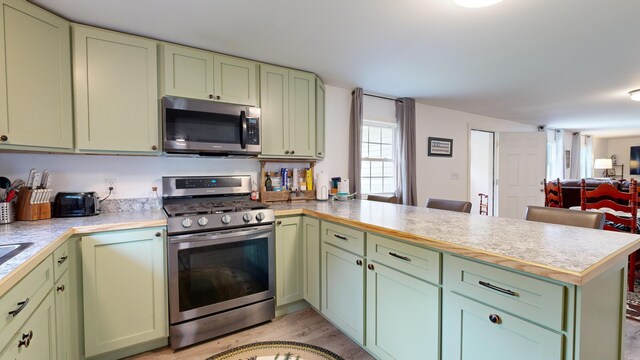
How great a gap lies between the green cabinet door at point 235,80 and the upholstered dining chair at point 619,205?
3346 mm

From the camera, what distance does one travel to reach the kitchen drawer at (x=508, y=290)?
3.09 ft

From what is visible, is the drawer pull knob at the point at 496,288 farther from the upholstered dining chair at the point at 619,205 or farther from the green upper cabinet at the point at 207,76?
the upholstered dining chair at the point at 619,205

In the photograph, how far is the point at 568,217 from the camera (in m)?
1.67

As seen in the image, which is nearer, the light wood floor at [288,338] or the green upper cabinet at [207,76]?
the light wood floor at [288,338]

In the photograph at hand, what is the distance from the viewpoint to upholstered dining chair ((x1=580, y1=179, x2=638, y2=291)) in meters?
2.66

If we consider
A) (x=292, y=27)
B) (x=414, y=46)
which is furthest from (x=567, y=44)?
(x=292, y=27)

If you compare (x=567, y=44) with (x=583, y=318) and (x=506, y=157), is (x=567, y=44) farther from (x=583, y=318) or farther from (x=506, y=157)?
(x=506, y=157)

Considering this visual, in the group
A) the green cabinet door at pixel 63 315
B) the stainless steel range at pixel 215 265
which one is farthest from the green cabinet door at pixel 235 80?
the green cabinet door at pixel 63 315

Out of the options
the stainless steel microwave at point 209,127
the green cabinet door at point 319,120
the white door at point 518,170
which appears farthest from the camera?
the white door at point 518,170

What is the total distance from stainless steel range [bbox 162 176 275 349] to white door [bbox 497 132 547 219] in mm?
4831

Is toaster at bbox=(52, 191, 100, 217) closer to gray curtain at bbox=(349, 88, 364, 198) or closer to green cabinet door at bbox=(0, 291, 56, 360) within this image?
green cabinet door at bbox=(0, 291, 56, 360)

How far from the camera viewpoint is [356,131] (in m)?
3.41

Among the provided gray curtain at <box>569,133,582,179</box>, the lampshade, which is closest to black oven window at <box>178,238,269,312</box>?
gray curtain at <box>569,133,582,179</box>

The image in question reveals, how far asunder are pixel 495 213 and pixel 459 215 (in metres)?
4.36
